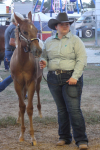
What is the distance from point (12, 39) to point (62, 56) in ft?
7.99

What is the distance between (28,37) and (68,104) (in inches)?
46.6

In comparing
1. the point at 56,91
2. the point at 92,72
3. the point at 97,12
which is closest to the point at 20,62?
the point at 56,91

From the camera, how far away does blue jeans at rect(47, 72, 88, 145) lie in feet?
12.1

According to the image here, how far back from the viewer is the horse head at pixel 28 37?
3.89 m

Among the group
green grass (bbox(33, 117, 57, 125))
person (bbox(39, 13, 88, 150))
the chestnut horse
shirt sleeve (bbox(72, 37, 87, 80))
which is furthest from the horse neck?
green grass (bbox(33, 117, 57, 125))

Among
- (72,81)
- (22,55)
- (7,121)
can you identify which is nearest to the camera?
(72,81)

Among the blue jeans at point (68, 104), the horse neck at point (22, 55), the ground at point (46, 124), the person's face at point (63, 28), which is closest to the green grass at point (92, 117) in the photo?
the ground at point (46, 124)

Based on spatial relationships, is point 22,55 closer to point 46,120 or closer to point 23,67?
point 23,67

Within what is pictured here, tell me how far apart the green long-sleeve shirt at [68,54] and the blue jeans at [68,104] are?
0.49 ft

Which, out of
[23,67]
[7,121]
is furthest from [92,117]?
[23,67]

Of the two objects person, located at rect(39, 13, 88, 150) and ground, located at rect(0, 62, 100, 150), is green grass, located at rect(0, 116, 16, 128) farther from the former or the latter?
person, located at rect(39, 13, 88, 150)

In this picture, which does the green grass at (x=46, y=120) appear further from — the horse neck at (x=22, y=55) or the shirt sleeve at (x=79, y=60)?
the shirt sleeve at (x=79, y=60)

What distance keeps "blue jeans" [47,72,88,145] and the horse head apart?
433 mm

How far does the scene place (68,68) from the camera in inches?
147
